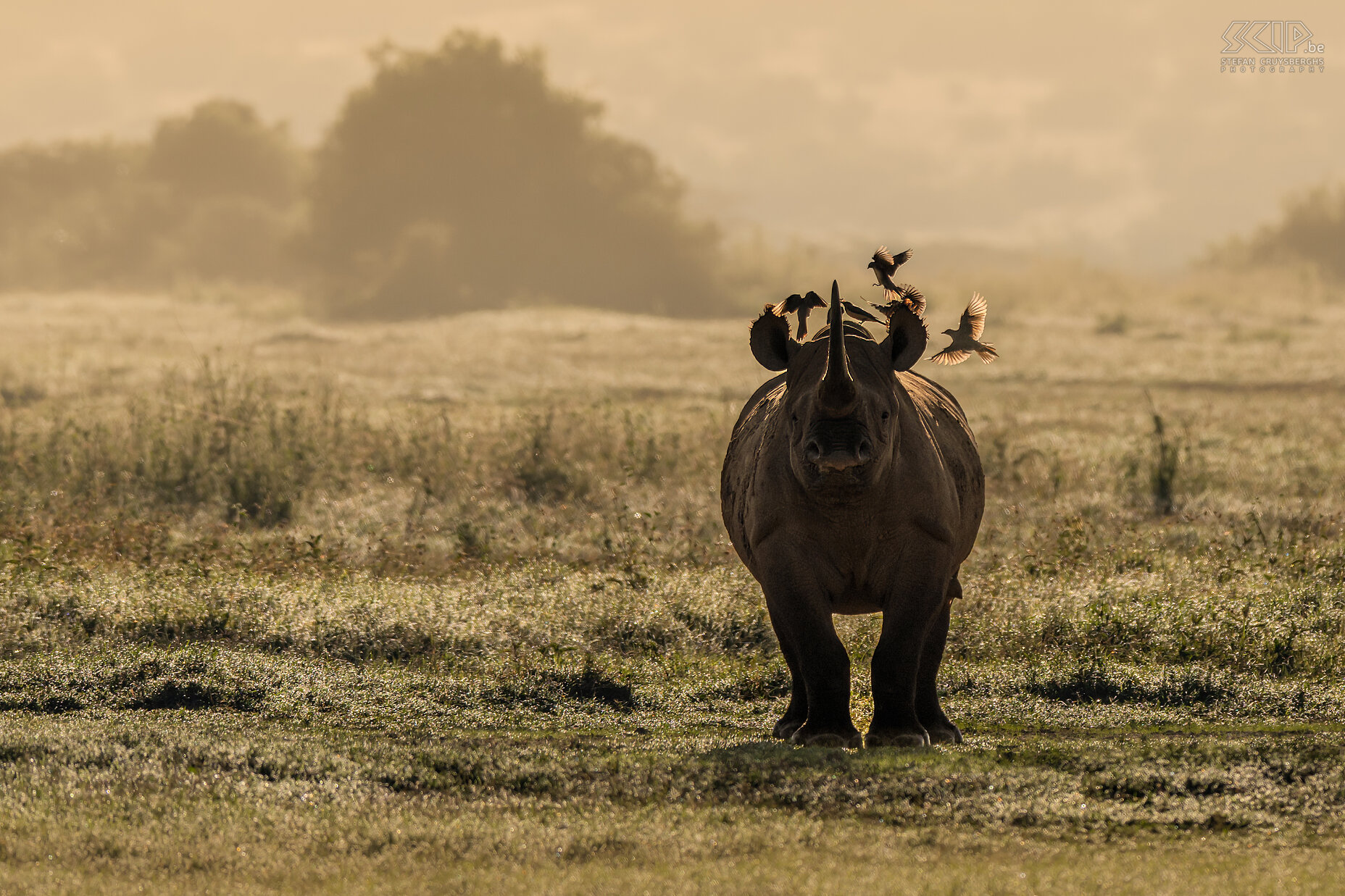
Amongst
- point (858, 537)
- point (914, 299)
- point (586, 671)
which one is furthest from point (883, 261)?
point (586, 671)

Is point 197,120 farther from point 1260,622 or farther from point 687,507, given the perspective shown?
point 1260,622

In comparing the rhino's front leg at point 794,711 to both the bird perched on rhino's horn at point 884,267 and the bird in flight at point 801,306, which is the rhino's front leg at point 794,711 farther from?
the bird perched on rhino's horn at point 884,267

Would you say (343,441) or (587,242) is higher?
(587,242)

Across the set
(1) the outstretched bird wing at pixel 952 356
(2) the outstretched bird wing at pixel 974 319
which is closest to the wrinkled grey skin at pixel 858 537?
(1) the outstretched bird wing at pixel 952 356

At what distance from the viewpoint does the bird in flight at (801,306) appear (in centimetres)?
931

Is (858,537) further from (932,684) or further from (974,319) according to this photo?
(974,319)

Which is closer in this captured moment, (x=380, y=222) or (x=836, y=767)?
(x=836, y=767)

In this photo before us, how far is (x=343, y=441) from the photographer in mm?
22453

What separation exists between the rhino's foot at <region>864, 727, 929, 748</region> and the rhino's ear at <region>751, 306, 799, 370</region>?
2.21 m

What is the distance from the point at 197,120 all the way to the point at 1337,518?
81.6 m

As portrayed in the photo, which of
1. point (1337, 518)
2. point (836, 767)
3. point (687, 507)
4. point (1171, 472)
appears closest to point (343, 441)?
point (687, 507)

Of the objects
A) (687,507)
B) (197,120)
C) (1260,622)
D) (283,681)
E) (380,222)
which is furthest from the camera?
(197,120)

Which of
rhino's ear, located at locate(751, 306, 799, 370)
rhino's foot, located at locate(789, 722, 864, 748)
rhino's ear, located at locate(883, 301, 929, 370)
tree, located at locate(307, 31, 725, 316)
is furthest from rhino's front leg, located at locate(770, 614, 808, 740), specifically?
tree, located at locate(307, 31, 725, 316)

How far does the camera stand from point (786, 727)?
945 centimetres
